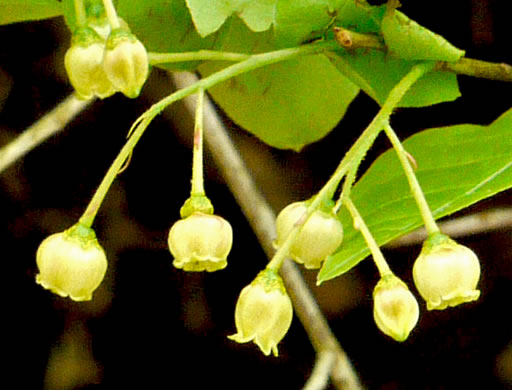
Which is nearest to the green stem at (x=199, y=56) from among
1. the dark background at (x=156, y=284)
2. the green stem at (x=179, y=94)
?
the green stem at (x=179, y=94)

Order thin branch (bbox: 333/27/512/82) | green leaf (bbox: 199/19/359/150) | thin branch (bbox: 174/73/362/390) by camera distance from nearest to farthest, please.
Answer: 1. thin branch (bbox: 333/27/512/82)
2. green leaf (bbox: 199/19/359/150)
3. thin branch (bbox: 174/73/362/390)

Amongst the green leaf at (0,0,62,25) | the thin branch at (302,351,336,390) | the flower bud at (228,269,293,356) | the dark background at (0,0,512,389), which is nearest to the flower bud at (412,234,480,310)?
the flower bud at (228,269,293,356)

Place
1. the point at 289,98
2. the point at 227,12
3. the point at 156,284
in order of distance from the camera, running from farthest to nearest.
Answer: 1. the point at 156,284
2. the point at 289,98
3. the point at 227,12

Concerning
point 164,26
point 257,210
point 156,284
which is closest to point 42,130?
point 257,210

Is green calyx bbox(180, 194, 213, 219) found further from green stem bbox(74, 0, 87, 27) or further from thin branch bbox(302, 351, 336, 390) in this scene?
thin branch bbox(302, 351, 336, 390)

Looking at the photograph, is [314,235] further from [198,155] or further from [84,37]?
[84,37]

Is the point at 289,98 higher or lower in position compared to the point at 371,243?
higher

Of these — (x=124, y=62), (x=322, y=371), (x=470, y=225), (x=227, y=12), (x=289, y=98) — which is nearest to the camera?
(x=124, y=62)

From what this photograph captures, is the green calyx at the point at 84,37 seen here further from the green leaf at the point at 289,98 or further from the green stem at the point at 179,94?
the green leaf at the point at 289,98
